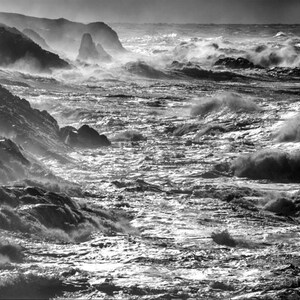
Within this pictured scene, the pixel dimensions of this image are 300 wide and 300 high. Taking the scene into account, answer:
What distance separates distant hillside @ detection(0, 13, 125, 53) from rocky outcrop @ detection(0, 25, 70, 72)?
27763 millimetres

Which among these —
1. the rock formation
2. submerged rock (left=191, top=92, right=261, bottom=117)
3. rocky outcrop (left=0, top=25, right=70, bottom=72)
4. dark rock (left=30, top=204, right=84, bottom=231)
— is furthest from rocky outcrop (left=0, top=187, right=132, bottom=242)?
rocky outcrop (left=0, top=25, right=70, bottom=72)

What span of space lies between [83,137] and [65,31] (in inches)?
3675

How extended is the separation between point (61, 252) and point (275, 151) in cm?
1889

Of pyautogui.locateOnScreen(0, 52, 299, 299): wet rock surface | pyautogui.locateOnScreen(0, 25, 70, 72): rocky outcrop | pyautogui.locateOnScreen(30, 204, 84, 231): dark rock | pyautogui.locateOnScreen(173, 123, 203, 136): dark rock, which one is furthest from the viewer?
pyautogui.locateOnScreen(0, 25, 70, 72): rocky outcrop

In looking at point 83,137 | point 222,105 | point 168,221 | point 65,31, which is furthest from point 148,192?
point 65,31

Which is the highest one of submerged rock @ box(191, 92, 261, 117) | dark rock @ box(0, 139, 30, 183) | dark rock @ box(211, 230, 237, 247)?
dark rock @ box(0, 139, 30, 183)

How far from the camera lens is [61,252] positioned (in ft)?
77.1

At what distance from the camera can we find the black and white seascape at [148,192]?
70.9 feet

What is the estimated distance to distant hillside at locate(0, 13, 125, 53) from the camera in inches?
4958

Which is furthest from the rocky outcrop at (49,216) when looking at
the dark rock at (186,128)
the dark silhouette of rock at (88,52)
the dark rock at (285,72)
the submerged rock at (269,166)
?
the dark silhouette of rock at (88,52)

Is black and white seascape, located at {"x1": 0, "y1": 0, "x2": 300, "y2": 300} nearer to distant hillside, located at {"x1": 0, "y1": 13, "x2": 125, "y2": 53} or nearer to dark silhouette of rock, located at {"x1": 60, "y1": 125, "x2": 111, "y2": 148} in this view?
dark silhouette of rock, located at {"x1": 60, "y1": 125, "x2": 111, "y2": 148}

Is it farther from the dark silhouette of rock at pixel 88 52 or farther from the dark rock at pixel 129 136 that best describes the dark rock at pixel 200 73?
the dark rock at pixel 129 136

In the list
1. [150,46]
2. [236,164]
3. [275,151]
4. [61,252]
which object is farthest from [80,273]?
[150,46]

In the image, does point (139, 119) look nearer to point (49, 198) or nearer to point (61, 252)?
point (49, 198)
